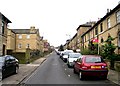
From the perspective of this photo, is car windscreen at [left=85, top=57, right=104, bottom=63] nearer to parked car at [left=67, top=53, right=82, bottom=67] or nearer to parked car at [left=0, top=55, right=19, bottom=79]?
parked car at [left=0, top=55, right=19, bottom=79]

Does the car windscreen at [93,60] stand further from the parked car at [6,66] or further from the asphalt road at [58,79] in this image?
the parked car at [6,66]

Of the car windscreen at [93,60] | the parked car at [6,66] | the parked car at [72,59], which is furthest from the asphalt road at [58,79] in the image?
the parked car at [72,59]

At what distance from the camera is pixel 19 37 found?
82125 millimetres

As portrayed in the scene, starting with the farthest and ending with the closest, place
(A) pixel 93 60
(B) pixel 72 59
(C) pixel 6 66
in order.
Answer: (B) pixel 72 59 → (C) pixel 6 66 → (A) pixel 93 60

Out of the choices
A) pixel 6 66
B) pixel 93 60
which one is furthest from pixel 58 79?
pixel 6 66

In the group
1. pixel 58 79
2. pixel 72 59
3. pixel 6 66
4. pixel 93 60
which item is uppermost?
pixel 93 60

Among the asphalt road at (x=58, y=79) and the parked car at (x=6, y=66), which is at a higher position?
the parked car at (x=6, y=66)

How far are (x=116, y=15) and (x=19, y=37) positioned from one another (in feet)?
195

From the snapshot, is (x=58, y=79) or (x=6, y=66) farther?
(x=6, y=66)

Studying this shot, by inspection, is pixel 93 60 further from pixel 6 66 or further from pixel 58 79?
pixel 6 66

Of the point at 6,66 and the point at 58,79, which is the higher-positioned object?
the point at 6,66

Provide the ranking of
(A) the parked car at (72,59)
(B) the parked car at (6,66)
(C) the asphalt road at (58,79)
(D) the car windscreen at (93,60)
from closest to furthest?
(C) the asphalt road at (58,79), (D) the car windscreen at (93,60), (B) the parked car at (6,66), (A) the parked car at (72,59)

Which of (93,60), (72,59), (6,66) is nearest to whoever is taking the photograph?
(93,60)

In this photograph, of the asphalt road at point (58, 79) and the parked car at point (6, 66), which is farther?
the parked car at point (6, 66)
